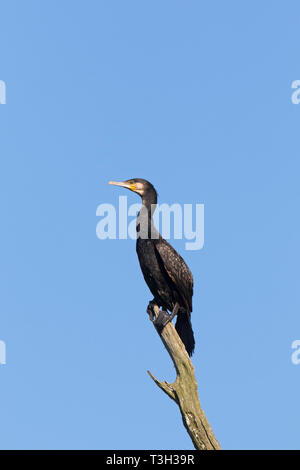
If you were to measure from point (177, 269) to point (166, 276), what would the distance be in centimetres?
21

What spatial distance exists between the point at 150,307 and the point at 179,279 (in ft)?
2.10

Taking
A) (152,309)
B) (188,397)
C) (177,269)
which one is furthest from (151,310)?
(188,397)

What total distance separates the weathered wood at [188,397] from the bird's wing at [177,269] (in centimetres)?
114

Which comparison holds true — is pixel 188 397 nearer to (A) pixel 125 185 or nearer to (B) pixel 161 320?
(B) pixel 161 320

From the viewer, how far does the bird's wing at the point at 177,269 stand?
478 inches

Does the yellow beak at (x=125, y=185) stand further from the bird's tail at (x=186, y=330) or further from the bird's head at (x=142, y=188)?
the bird's tail at (x=186, y=330)

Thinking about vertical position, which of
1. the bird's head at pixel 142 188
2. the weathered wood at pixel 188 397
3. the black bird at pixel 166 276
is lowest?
the weathered wood at pixel 188 397

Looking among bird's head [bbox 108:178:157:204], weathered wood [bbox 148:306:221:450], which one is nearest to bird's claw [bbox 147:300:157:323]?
weathered wood [bbox 148:306:221:450]

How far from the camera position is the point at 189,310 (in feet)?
40.2

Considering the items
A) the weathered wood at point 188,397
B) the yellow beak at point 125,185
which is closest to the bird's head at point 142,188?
the yellow beak at point 125,185

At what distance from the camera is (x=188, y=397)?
35.2 feet

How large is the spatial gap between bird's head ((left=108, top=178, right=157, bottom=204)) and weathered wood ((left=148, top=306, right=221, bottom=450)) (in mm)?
2650
